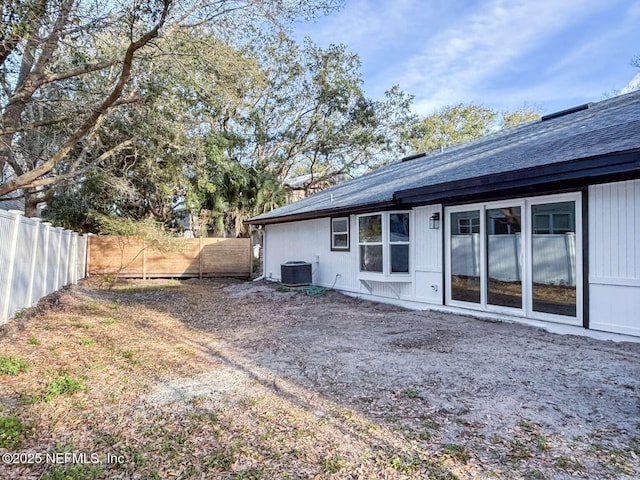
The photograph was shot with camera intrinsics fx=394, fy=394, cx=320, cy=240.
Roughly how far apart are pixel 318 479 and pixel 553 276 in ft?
16.6

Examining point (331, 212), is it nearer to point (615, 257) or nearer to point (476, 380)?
point (615, 257)

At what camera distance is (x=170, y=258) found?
49.9 feet

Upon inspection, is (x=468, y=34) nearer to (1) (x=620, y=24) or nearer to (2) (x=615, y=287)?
(1) (x=620, y=24)

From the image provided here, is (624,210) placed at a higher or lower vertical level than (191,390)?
higher

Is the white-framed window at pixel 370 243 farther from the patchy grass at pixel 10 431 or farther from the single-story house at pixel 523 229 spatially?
the patchy grass at pixel 10 431

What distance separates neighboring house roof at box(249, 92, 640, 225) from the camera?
16.8 ft

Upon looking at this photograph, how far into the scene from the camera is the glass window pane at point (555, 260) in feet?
18.8

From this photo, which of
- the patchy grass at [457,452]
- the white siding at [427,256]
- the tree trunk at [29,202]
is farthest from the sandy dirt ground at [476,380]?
the tree trunk at [29,202]

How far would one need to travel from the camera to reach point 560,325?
5.85 metres

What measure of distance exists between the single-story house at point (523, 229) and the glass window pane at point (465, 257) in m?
0.02

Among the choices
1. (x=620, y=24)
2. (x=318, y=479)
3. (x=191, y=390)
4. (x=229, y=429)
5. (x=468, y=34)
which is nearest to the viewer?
(x=318, y=479)

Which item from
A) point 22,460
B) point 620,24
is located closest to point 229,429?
point 22,460

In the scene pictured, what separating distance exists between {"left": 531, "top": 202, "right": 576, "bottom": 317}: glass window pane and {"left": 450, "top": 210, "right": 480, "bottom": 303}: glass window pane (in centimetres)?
106

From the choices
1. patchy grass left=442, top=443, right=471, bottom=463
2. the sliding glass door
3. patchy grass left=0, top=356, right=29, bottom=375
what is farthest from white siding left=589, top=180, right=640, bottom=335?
patchy grass left=0, top=356, right=29, bottom=375
